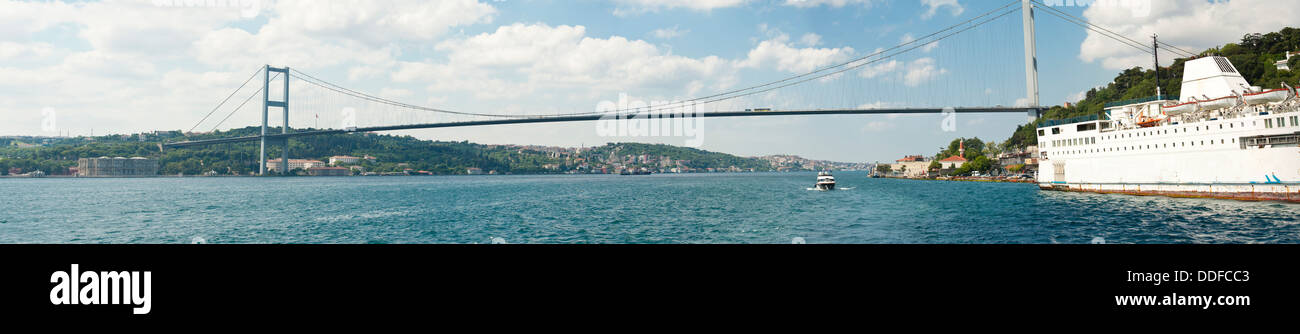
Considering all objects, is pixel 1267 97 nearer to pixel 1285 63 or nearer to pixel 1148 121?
pixel 1148 121

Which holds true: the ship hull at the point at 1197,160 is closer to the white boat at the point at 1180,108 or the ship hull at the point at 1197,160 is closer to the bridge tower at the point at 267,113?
the white boat at the point at 1180,108

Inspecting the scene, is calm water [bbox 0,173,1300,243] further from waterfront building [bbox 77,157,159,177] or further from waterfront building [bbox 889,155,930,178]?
waterfront building [bbox 889,155,930,178]
